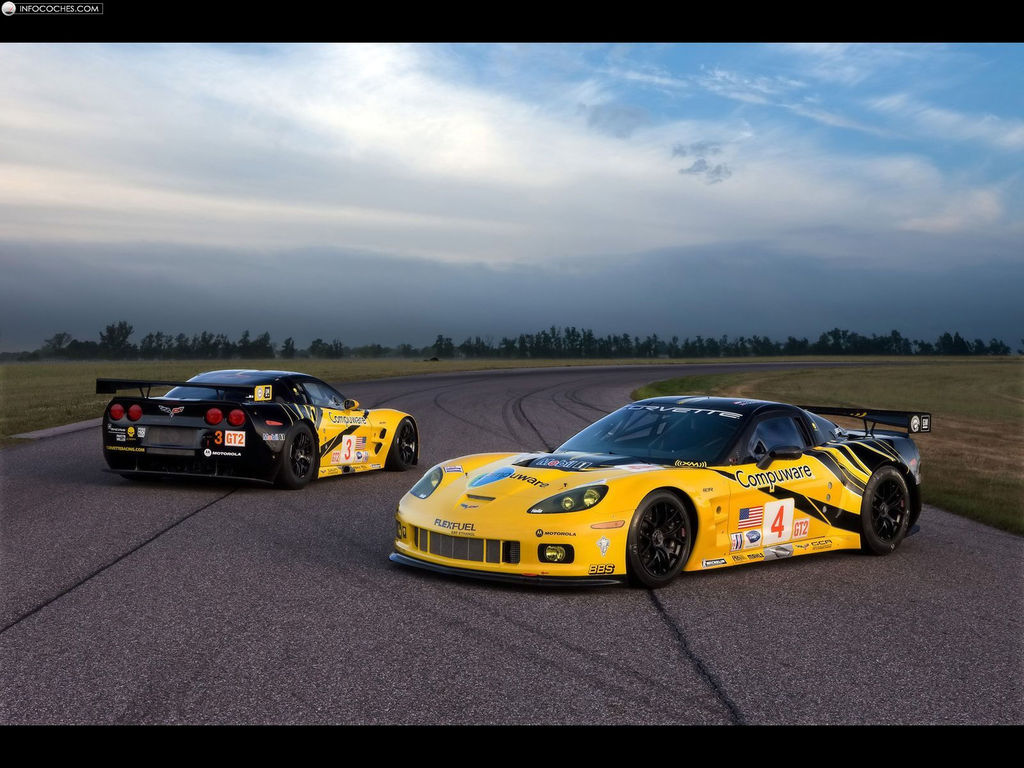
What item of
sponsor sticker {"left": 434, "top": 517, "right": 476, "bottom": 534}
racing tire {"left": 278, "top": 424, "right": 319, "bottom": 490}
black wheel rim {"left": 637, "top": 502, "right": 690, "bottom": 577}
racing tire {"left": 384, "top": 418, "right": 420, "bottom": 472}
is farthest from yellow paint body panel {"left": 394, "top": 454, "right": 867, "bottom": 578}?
racing tire {"left": 384, "top": 418, "right": 420, "bottom": 472}

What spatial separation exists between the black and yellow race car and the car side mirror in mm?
5204

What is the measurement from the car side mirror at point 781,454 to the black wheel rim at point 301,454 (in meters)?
5.22

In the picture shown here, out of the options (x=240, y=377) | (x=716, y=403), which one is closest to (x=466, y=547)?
(x=716, y=403)

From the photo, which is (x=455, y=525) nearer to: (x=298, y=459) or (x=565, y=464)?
(x=565, y=464)

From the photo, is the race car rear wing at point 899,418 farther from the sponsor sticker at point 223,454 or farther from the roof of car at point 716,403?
the sponsor sticker at point 223,454

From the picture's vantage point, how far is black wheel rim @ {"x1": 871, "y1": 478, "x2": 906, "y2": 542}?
8.39 meters

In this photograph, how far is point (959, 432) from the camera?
21.4m

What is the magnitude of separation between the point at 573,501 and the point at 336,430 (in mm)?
5706

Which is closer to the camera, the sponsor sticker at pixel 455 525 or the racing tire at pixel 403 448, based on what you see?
the sponsor sticker at pixel 455 525

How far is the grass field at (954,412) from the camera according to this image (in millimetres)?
11781

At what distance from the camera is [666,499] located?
692 cm

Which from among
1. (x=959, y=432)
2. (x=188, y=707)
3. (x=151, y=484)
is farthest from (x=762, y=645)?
(x=959, y=432)

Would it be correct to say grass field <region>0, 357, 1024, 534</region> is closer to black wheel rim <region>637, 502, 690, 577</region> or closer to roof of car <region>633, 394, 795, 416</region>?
roof of car <region>633, 394, 795, 416</region>

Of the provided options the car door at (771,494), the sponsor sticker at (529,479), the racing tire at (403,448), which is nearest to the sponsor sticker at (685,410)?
the car door at (771,494)
